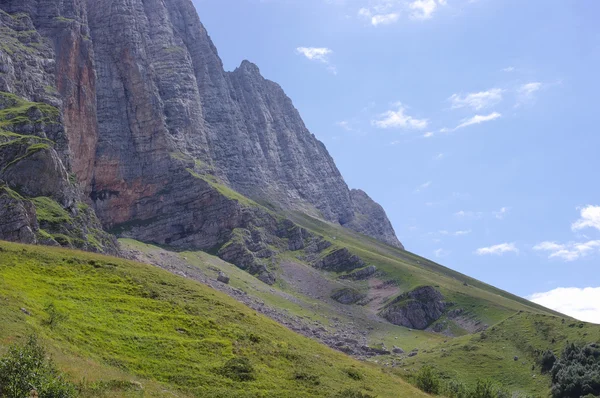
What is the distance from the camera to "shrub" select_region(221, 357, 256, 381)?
44062 millimetres

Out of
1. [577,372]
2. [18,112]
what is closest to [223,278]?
[18,112]

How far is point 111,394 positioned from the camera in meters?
31.4

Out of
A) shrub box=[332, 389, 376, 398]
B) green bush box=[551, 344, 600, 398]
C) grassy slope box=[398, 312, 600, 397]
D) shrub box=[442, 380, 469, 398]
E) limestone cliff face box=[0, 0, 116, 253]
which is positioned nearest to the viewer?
shrub box=[332, 389, 376, 398]

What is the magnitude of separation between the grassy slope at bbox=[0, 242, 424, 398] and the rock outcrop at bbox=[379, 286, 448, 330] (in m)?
120

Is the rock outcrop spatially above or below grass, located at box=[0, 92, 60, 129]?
below

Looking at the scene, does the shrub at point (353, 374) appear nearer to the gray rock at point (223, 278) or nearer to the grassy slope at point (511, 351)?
the grassy slope at point (511, 351)

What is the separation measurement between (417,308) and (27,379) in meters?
166

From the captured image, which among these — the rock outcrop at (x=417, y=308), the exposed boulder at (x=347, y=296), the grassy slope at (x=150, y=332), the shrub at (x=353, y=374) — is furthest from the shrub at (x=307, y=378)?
the exposed boulder at (x=347, y=296)

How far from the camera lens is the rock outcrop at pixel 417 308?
177 m

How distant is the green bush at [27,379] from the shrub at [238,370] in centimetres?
1790

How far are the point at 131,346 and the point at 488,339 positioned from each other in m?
95.1

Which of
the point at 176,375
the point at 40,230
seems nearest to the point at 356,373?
the point at 176,375

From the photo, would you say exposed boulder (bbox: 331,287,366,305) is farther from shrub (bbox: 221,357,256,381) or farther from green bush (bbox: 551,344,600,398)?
shrub (bbox: 221,357,256,381)

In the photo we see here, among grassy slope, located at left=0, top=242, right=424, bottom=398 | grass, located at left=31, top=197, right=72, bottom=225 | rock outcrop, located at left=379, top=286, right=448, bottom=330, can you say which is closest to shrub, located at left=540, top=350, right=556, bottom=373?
grassy slope, located at left=0, top=242, right=424, bottom=398
